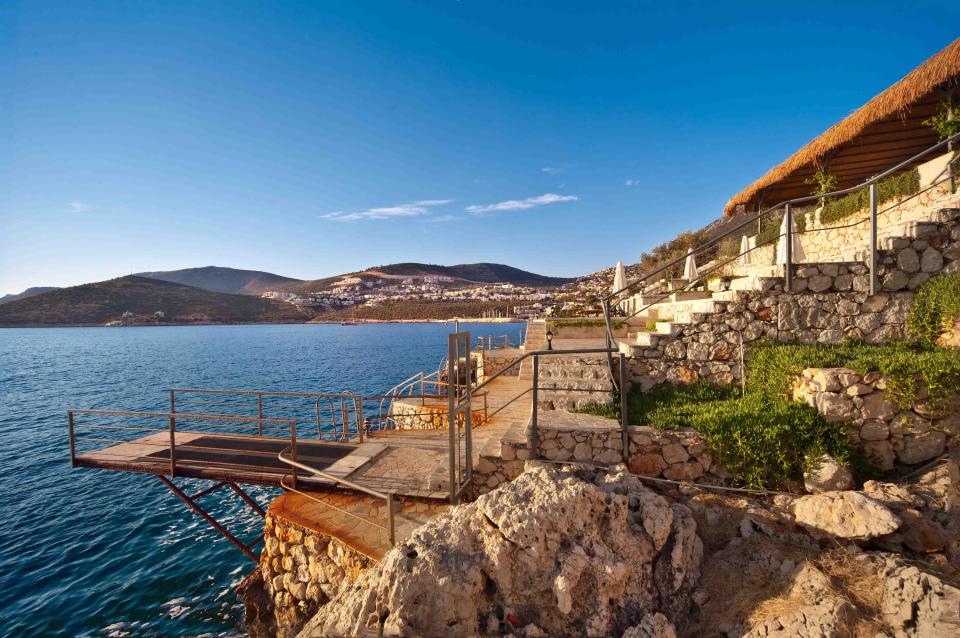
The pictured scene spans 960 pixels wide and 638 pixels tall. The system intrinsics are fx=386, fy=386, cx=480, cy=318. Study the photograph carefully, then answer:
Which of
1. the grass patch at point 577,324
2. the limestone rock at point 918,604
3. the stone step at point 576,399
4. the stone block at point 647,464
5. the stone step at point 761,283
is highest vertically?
the stone step at point 761,283

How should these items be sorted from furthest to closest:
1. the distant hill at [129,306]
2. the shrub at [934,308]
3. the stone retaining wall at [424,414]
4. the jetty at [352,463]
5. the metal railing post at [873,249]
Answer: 1. the distant hill at [129,306]
2. the stone retaining wall at [424,414]
3. the metal railing post at [873,249]
4. the shrub at [934,308]
5. the jetty at [352,463]

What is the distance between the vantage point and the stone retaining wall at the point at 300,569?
213 inches

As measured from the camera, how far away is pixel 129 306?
120 meters

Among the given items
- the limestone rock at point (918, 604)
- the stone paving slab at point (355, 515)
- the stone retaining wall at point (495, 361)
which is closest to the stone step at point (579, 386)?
the stone paving slab at point (355, 515)

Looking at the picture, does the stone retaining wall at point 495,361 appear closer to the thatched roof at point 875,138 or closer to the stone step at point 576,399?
the stone step at point 576,399

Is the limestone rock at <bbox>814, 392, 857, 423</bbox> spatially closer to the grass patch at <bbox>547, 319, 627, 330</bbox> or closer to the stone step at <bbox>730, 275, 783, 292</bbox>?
the stone step at <bbox>730, 275, 783, 292</bbox>

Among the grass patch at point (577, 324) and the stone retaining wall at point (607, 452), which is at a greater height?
the grass patch at point (577, 324)

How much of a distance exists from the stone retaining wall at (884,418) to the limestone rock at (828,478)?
2.06 feet

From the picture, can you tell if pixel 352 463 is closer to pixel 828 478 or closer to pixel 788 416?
pixel 788 416

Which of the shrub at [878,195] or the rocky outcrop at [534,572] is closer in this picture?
the rocky outcrop at [534,572]

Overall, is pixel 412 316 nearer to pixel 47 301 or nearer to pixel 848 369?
pixel 47 301

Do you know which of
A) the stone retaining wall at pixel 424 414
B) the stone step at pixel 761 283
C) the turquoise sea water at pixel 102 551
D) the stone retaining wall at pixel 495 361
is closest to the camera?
the stone step at pixel 761 283

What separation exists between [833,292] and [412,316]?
137055 mm

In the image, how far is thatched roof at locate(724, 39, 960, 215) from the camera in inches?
353
